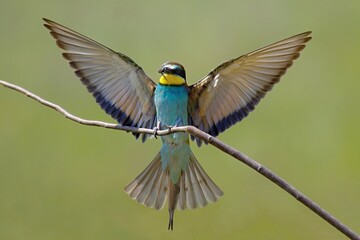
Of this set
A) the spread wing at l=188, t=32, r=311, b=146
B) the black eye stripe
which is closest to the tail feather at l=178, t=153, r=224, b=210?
the spread wing at l=188, t=32, r=311, b=146

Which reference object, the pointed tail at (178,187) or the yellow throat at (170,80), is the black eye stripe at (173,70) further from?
the pointed tail at (178,187)

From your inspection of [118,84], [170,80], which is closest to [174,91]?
[170,80]

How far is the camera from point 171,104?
1666 millimetres

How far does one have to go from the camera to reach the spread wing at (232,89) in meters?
1.66

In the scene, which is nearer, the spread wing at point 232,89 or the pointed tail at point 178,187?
the spread wing at point 232,89

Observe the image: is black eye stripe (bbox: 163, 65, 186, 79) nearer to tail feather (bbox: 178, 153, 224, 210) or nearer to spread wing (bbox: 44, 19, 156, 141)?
spread wing (bbox: 44, 19, 156, 141)

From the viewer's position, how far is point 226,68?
1.67 m

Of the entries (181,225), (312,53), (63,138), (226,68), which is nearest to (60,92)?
(63,138)

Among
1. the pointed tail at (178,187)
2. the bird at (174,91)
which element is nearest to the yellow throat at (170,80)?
the bird at (174,91)

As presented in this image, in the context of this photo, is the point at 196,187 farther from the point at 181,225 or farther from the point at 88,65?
the point at 181,225

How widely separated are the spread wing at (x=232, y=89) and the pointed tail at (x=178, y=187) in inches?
4.6

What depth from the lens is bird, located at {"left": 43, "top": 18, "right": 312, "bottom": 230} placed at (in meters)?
1.66

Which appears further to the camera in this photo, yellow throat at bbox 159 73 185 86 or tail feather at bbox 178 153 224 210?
tail feather at bbox 178 153 224 210

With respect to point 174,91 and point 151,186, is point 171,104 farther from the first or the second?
point 151,186
